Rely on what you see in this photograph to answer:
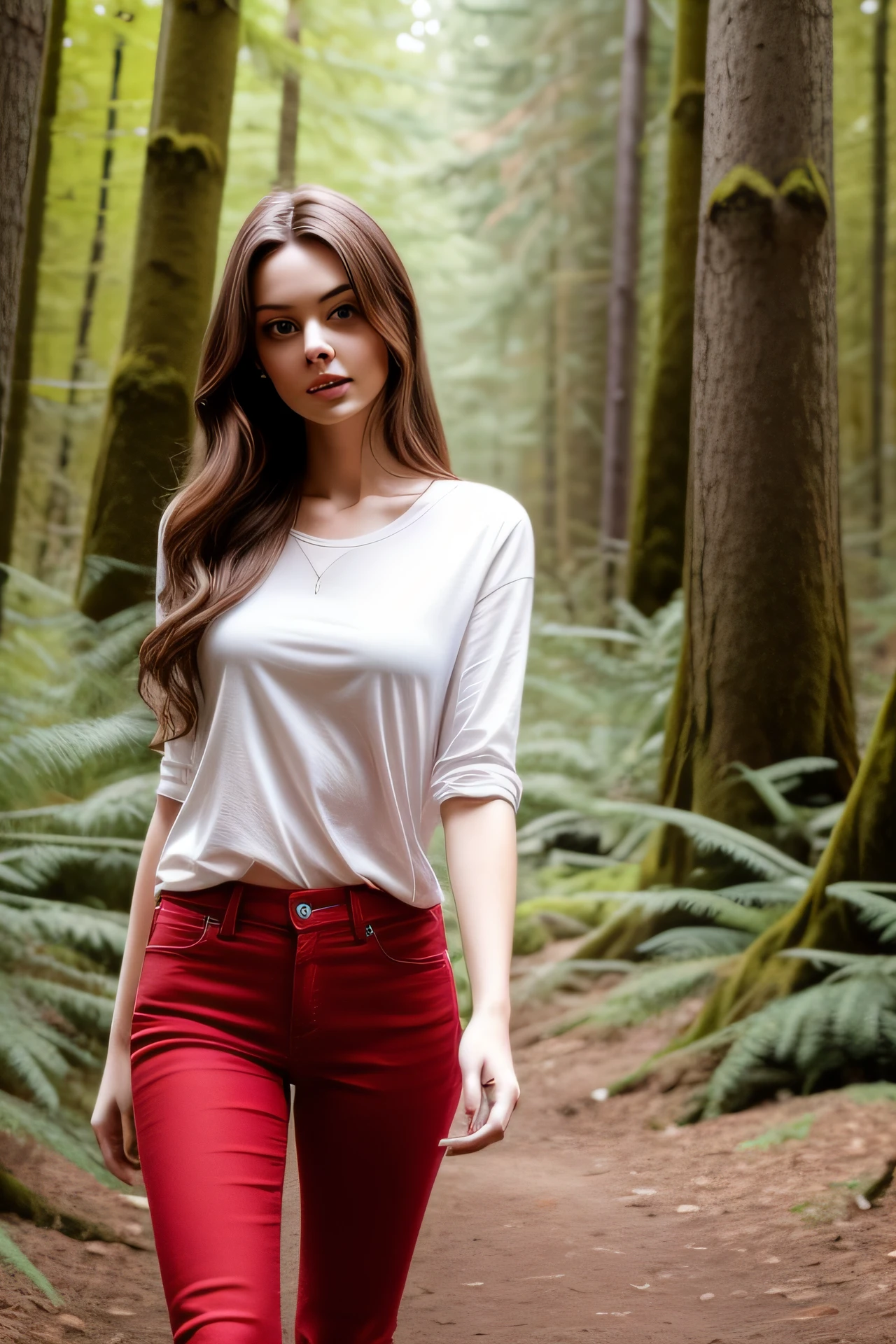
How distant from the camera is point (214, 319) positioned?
86.0 inches

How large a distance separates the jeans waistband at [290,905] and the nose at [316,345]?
883 millimetres

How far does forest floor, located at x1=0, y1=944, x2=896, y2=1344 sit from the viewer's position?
3.30 metres

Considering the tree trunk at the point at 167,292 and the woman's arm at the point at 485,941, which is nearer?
the woman's arm at the point at 485,941

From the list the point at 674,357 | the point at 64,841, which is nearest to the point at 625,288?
the point at 674,357

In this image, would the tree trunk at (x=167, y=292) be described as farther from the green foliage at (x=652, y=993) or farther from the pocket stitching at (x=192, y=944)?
the pocket stitching at (x=192, y=944)

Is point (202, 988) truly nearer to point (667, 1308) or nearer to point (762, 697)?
point (667, 1308)

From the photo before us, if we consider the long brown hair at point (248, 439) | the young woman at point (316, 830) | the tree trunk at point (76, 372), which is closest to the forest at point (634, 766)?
the tree trunk at point (76, 372)

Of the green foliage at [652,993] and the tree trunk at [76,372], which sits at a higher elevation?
the tree trunk at [76,372]

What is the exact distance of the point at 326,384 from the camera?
2.12 meters

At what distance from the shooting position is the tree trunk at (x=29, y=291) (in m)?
7.21

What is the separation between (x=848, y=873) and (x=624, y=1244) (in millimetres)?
1645

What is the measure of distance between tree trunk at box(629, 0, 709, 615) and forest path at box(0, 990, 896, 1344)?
4.21 meters

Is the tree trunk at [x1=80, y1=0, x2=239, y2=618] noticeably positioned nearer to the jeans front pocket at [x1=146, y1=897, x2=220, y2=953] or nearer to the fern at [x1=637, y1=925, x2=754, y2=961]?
the fern at [x1=637, y1=925, x2=754, y2=961]

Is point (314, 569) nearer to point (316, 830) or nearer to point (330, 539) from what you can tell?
point (330, 539)
